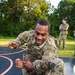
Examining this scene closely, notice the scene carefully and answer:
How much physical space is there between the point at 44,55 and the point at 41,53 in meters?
0.13

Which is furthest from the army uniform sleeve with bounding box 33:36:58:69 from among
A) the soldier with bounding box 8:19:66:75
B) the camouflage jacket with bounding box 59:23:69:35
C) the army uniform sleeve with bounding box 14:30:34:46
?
the camouflage jacket with bounding box 59:23:69:35

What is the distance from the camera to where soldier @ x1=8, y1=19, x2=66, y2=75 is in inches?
89.7

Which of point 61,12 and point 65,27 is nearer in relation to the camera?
point 65,27

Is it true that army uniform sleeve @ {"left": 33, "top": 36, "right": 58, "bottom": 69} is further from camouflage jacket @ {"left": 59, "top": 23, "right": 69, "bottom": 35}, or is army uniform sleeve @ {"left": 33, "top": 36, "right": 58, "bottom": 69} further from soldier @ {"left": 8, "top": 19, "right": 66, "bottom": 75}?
camouflage jacket @ {"left": 59, "top": 23, "right": 69, "bottom": 35}

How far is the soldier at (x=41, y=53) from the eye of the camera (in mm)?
2277

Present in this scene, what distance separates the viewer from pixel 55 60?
2305 millimetres

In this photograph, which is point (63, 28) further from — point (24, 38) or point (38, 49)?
point (38, 49)

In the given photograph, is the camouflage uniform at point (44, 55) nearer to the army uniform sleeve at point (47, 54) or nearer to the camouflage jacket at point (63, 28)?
the army uniform sleeve at point (47, 54)

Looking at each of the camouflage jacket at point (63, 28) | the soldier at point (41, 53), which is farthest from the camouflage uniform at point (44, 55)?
the camouflage jacket at point (63, 28)

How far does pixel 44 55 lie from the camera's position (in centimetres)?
238

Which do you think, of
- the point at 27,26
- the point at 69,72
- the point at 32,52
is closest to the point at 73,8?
the point at 27,26

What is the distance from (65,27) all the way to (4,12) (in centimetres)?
1723

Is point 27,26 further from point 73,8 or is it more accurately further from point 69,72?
point 69,72

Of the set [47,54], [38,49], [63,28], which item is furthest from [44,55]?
[63,28]
